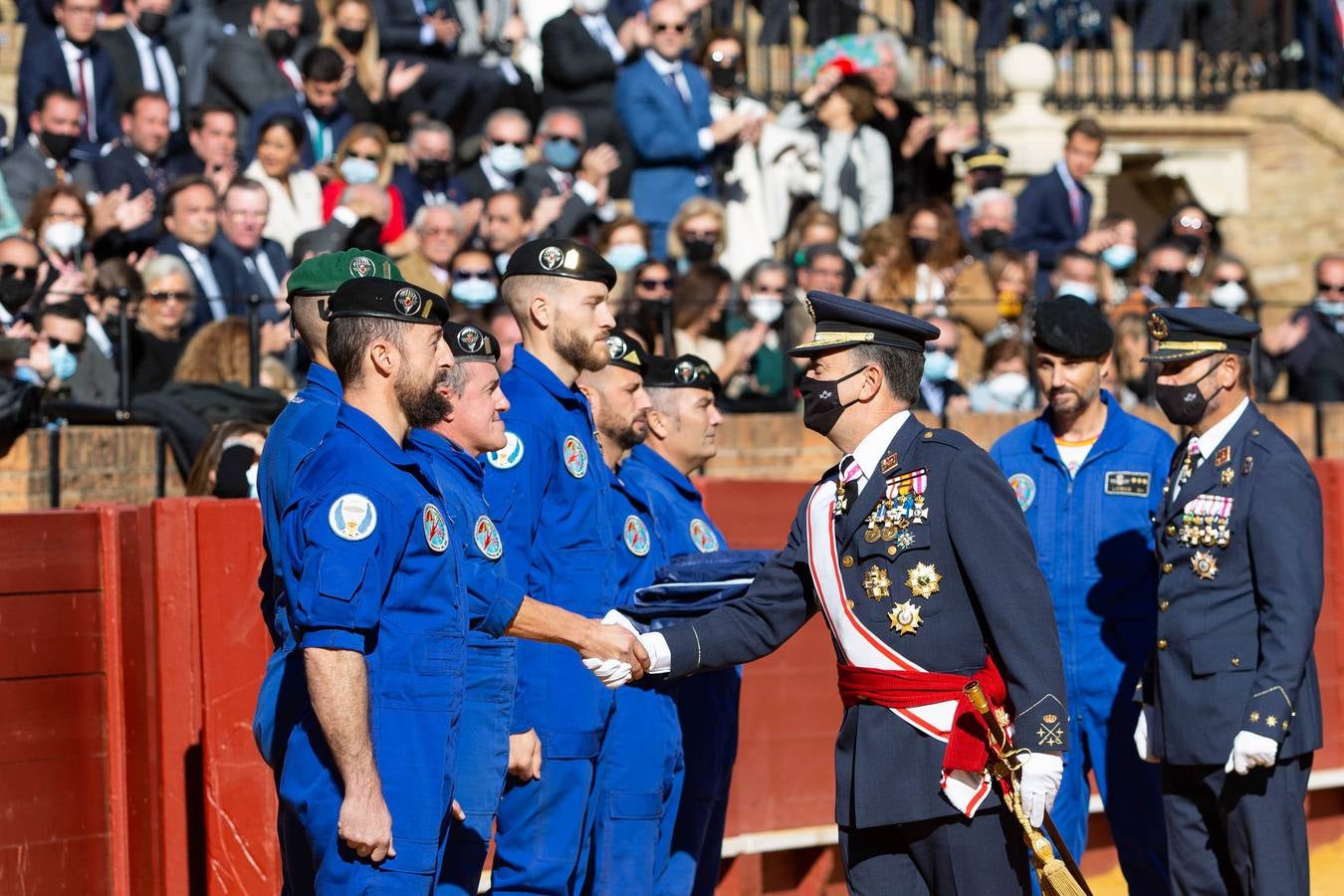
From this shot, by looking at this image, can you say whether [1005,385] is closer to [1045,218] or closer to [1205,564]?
[1045,218]

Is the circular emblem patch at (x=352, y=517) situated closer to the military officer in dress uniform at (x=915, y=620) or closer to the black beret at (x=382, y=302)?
the black beret at (x=382, y=302)

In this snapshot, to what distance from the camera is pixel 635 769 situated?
6.51 meters

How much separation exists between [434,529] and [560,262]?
1547 millimetres

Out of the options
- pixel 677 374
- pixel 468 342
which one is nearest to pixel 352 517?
pixel 468 342

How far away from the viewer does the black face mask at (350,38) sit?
1220 cm

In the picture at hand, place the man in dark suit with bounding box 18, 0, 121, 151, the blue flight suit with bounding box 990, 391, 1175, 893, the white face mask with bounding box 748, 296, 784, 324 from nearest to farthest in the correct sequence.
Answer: the blue flight suit with bounding box 990, 391, 1175, 893
the white face mask with bounding box 748, 296, 784, 324
the man in dark suit with bounding box 18, 0, 121, 151

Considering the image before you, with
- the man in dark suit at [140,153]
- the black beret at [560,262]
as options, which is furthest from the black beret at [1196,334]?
the man in dark suit at [140,153]

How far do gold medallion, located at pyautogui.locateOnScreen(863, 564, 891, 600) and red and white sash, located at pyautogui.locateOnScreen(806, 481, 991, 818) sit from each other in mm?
80

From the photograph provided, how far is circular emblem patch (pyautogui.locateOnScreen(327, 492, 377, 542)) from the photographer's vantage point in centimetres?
481

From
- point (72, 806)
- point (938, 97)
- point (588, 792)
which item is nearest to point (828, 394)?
point (588, 792)

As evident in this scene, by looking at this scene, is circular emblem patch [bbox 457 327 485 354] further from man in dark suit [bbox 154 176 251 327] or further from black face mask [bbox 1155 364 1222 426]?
man in dark suit [bbox 154 176 251 327]

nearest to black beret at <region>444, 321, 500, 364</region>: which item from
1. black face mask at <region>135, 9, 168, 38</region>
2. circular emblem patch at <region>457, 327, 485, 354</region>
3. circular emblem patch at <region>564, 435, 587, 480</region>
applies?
circular emblem patch at <region>457, 327, 485, 354</region>

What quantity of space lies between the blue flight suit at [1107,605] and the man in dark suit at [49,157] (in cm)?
560

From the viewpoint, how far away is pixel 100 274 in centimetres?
977
